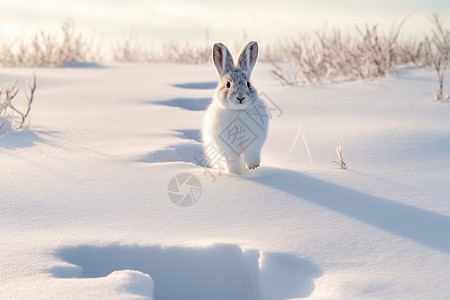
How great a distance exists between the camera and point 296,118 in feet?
12.7

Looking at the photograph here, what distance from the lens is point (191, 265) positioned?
182cm

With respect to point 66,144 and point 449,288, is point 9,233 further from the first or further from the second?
point 449,288

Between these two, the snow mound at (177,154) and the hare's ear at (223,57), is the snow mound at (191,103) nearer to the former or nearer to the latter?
the snow mound at (177,154)

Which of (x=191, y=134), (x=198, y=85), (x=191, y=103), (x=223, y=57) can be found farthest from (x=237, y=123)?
(x=198, y=85)

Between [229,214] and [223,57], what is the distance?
1.11m

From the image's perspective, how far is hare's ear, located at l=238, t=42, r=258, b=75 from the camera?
9.57 feet

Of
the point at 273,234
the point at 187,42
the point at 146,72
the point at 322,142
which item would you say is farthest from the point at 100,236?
the point at 187,42

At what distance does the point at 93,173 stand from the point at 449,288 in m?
1.68

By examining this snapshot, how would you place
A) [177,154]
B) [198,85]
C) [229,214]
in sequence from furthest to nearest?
1. [198,85]
2. [177,154]
3. [229,214]

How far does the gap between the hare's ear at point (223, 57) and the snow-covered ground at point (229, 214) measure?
55cm

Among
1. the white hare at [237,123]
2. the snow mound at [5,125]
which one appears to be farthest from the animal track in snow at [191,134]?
the snow mound at [5,125]

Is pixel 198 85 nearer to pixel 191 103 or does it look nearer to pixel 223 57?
pixel 191 103

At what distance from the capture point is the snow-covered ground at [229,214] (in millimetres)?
1684

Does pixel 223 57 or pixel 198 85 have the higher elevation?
pixel 223 57
